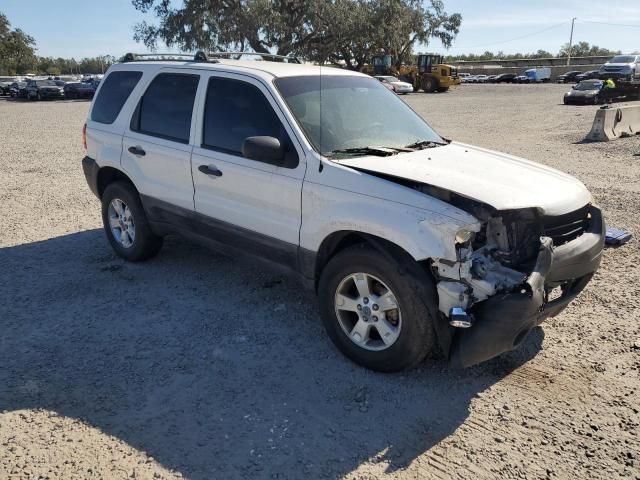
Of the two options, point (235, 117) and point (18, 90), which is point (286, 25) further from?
point (235, 117)

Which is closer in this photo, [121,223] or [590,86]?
[121,223]

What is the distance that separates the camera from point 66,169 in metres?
11.0

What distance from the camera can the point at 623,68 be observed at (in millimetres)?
41844

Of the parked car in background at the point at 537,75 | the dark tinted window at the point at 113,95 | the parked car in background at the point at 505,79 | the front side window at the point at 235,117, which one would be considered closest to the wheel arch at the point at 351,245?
the front side window at the point at 235,117

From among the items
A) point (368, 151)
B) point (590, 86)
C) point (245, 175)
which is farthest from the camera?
point (590, 86)

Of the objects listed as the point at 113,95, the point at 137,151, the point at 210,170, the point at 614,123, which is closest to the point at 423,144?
the point at 210,170

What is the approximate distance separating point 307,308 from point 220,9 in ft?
149

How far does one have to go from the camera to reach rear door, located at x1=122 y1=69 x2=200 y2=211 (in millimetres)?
4801

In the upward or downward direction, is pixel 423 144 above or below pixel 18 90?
below

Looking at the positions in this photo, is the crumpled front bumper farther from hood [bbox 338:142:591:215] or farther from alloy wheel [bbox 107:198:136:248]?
alloy wheel [bbox 107:198:136:248]

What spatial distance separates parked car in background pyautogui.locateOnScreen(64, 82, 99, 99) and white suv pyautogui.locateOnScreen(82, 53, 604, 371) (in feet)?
135

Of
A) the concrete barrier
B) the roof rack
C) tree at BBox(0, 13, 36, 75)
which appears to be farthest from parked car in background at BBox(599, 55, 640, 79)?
tree at BBox(0, 13, 36, 75)

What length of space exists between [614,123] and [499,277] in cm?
1328

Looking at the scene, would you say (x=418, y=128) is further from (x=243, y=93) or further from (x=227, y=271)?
(x=227, y=271)
